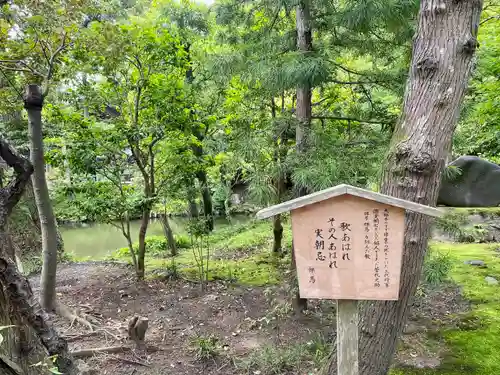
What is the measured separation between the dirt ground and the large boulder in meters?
3.62

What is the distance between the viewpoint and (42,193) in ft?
11.0

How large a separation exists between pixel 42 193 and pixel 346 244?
2916 mm

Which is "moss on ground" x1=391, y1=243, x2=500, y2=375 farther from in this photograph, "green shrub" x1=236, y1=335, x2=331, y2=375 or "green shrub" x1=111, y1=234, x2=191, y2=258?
"green shrub" x1=111, y1=234, x2=191, y2=258

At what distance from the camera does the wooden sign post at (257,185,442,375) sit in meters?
1.67

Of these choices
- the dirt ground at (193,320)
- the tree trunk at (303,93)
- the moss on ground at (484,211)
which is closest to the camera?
the dirt ground at (193,320)

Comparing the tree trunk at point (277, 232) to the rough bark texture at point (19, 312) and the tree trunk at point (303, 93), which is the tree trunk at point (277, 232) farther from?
the rough bark texture at point (19, 312)

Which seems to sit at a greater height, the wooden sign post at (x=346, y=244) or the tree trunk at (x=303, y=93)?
the tree trunk at (x=303, y=93)

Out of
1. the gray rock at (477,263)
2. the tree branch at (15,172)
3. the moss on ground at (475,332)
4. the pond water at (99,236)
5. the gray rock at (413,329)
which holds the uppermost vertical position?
the tree branch at (15,172)

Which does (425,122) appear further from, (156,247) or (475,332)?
(156,247)

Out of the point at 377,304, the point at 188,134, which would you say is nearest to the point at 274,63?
the point at 188,134

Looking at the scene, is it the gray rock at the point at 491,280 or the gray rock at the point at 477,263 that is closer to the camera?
the gray rock at the point at 491,280

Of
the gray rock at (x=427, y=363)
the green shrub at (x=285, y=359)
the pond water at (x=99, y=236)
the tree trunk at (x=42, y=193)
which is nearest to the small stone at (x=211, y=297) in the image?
the green shrub at (x=285, y=359)

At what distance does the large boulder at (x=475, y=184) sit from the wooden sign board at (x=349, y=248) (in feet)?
21.8

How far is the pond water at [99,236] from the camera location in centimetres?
1044
